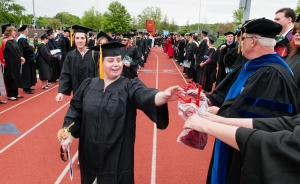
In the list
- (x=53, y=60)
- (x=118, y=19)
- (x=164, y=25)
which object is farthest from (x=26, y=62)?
(x=164, y=25)

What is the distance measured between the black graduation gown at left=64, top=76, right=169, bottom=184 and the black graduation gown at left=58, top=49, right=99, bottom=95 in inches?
64.7

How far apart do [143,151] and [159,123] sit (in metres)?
2.35

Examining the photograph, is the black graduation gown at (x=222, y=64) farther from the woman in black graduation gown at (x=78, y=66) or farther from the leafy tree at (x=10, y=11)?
the leafy tree at (x=10, y=11)

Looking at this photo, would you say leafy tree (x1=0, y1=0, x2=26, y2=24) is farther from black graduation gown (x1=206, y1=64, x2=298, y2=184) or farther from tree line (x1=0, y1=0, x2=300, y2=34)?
black graduation gown (x1=206, y1=64, x2=298, y2=184)

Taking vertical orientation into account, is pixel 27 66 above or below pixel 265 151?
below

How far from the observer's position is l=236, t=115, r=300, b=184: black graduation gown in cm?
116

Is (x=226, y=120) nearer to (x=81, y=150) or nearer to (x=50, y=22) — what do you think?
(x=81, y=150)

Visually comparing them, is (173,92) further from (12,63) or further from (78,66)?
(12,63)

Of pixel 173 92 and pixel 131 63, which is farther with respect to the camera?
pixel 131 63

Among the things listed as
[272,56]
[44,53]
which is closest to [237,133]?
[272,56]

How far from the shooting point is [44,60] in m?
9.40

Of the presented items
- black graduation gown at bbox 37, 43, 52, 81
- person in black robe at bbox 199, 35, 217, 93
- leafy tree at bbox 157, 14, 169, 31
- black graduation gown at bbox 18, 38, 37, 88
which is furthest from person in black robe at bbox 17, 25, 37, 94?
leafy tree at bbox 157, 14, 169, 31

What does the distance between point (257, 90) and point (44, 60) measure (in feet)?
29.2

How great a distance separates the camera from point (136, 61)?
707 cm
